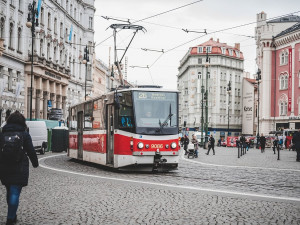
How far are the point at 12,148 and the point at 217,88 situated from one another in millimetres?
101865

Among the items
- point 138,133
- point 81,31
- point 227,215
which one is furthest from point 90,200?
point 81,31

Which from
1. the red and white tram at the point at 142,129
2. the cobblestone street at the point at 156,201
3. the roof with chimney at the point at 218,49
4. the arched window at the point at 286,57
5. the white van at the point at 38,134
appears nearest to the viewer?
the cobblestone street at the point at 156,201

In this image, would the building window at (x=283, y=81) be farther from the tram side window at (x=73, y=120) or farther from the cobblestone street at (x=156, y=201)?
the cobblestone street at (x=156, y=201)

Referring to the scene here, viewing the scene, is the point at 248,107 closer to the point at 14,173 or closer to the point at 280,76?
the point at 280,76

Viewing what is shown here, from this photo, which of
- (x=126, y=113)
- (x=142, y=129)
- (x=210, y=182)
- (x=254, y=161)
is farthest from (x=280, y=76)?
(x=210, y=182)

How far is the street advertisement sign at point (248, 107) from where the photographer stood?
10469 centimetres

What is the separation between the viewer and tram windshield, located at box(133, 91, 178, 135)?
17203 mm

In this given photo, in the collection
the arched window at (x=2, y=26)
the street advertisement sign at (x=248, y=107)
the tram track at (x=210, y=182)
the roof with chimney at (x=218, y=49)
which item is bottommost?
the tram track at (x=210, y=182)

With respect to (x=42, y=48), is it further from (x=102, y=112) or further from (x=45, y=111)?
(x=102, y=112)

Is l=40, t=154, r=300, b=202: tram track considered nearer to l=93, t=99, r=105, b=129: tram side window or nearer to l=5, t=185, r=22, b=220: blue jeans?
l=93, t=99, r=105, b=129: tram side window

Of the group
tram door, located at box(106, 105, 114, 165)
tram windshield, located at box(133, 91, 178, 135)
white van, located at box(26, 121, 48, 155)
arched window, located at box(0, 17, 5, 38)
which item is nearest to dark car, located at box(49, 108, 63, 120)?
arched window, located at box(0, 17, 5, 38)

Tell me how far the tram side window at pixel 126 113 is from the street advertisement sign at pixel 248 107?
88478 millimetres

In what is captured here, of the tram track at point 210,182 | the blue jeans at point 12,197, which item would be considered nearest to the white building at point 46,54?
the tram track at point 210,182

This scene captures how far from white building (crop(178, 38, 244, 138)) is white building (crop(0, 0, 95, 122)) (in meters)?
38.4
